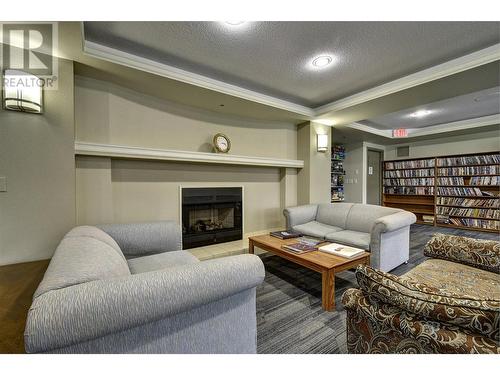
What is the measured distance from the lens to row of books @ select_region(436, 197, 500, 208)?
13.9 feet

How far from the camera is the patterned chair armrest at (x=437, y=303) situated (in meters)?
0.68

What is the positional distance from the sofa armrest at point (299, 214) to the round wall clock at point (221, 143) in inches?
50.1

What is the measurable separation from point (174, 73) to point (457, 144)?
19.9 feet

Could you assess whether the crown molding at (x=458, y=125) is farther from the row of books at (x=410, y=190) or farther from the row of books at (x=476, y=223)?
the row of books at (x=476, y=223)

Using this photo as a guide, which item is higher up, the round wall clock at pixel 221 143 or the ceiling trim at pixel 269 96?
the ceiling trim at pixel 269 96

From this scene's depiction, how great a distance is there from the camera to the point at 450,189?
15.7ft

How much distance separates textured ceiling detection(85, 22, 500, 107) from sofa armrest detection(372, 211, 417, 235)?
5.29 feet

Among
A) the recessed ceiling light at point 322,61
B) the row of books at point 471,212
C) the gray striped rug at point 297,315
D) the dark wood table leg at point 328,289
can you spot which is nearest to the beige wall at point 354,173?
the row of books at point 471,212

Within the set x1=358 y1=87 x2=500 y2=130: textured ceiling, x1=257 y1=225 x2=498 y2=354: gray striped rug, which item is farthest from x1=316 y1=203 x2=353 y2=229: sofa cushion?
x1=358 y1=87 x2=500 y2=130: textured ceiling

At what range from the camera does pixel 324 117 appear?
3.50 meters

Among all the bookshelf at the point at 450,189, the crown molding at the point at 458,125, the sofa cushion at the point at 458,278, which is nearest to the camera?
the sofa cushion at the point at 458,278

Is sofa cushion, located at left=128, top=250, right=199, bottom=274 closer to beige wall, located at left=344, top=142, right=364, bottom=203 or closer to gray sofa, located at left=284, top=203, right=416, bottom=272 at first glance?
gray sofa, located at left=284, top=203, right=416, bottom=272
